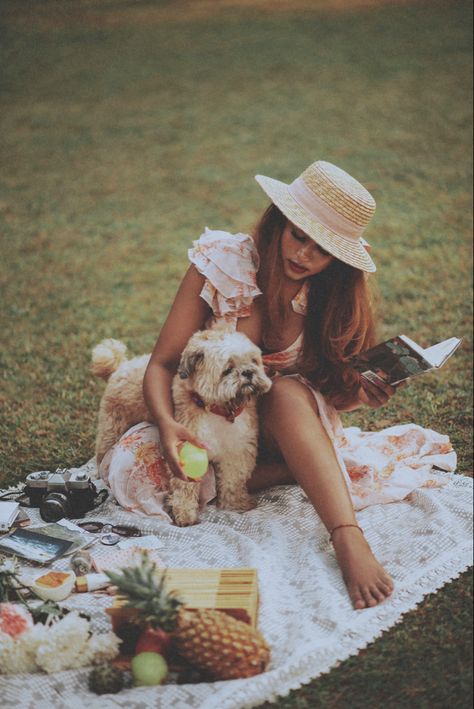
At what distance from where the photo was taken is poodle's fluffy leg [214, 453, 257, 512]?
3.41m

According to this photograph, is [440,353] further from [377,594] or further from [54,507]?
[54,507]

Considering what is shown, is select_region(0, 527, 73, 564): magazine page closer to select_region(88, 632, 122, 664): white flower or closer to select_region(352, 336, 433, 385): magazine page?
select_region(88, 632, 122, 664): white flower

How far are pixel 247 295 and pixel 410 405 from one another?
5.55 feet

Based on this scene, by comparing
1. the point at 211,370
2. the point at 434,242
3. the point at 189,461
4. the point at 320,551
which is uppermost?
the point at 211,370

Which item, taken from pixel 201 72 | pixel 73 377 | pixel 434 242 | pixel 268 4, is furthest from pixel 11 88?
pixel 73 377

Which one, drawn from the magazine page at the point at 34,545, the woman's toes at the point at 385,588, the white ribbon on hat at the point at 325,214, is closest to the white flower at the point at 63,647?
the magazine page at the point at 34,545

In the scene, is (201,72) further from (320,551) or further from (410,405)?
(320,551)

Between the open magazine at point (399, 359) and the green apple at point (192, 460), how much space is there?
718mm

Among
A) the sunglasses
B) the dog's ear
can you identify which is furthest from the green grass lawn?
the dog's ear

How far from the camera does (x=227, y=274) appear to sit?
11.0ft

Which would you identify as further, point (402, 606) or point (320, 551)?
point (320, 551)

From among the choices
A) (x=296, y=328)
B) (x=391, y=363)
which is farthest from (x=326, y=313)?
(x=391, y=363)

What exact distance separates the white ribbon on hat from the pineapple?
1.52 metres

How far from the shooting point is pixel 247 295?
3.38 metres
